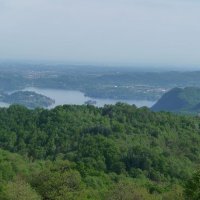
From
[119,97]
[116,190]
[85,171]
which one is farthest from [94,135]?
[119,97]

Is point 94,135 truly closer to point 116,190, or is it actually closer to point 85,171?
point 85,171

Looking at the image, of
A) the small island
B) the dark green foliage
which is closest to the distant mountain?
the small island

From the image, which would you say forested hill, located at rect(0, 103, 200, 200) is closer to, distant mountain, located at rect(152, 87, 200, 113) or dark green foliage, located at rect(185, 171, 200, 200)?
dark green foliage, located at rect(185, 171, 200, 200)

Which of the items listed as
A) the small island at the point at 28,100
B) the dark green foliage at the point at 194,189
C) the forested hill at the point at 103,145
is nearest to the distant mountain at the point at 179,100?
the small island at the point at 28,100

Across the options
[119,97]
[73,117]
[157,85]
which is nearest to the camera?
[73,117]

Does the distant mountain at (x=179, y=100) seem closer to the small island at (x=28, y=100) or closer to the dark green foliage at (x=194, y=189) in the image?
the small island at (x=28, y=100)

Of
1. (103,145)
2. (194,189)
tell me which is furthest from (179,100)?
(194,189)
